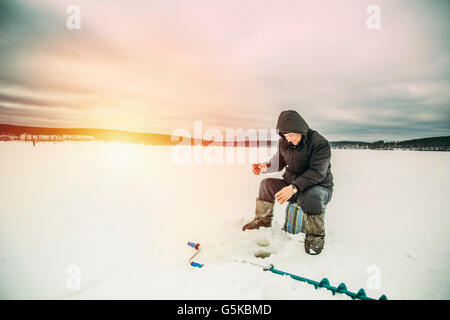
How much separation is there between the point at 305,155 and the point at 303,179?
466mm

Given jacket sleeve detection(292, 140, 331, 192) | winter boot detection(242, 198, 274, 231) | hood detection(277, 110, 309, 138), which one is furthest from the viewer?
winter boot detection(242, 198, 274, 231)

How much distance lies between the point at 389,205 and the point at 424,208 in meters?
0.66

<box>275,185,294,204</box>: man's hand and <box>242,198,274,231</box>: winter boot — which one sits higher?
<box>275,185,294,204</box>: man's hand

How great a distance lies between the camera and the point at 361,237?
11.4ft

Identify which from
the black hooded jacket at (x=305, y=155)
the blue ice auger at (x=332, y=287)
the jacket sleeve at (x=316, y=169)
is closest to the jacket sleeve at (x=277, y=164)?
the black hooded jacket at (x=305, y=155)

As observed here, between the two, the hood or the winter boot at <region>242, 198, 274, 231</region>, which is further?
the winter boot at <region>242, 198, 274, 231</region>

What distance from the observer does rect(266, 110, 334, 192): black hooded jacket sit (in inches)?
120

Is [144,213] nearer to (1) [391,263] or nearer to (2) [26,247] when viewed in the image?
(2) [26,247]

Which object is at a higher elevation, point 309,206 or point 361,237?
point 309,206

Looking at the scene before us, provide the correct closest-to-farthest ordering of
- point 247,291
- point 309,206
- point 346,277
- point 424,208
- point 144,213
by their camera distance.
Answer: point 247,291, point 346,277, point 309,206, point 144,213, point 424,208

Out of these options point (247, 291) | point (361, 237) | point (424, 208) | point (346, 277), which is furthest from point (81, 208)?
point (424, 208)
